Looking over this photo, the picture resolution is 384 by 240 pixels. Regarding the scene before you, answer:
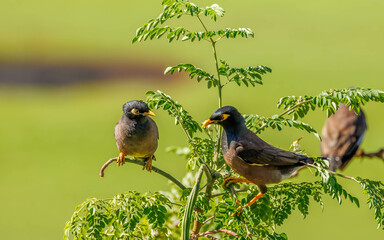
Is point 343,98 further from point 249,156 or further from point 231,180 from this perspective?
point 231,180

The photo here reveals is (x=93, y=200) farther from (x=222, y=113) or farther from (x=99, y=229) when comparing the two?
(x=222, y=113)

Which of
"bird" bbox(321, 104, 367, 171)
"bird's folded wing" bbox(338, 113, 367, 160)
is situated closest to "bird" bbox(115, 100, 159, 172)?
"bird" bbox(321, 104, 367, 171)

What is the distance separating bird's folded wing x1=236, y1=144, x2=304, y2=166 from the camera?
5.72 feet

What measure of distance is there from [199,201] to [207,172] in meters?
0.10

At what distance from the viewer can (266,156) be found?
1.77m

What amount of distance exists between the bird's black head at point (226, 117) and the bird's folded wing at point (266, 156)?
0.27 ft

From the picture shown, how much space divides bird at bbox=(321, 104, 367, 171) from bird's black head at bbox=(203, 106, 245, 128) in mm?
1799

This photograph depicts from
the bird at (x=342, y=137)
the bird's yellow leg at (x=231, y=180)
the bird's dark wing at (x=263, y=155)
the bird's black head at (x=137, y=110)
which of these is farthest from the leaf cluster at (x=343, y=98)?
the bird at (x=342, y=137)

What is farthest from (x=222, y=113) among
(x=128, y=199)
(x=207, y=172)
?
(x=128, y=199)

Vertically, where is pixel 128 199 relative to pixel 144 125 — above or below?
below

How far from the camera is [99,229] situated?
1.65 meters

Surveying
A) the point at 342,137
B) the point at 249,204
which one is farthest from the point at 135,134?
the point at 342,137

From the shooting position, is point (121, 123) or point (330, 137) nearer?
point (121, 123)

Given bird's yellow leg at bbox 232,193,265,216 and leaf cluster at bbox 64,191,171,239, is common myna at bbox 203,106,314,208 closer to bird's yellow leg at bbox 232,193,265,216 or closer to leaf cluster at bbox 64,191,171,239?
bird's yellow leg at bbox 232,193,265,216
